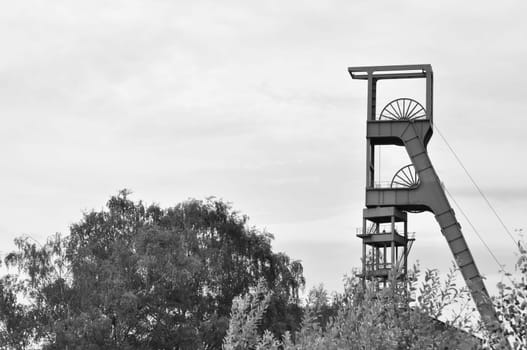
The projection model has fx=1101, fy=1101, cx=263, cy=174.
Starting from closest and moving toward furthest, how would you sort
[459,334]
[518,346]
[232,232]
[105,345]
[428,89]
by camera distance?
1. [518,346]
2. [459,334]
3. [105,345]
4. [428,89]
5. [232,232]

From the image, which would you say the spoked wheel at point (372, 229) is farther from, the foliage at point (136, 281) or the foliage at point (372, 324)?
the foliage at point (372, 324)

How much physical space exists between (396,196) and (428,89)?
21.2 feet

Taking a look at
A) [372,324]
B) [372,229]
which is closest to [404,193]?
[372,229]

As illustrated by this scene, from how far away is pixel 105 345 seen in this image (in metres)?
54.4

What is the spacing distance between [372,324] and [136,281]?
4158cm

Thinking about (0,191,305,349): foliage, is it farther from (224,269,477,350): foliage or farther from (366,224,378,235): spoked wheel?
(224,269,477,350): foliage

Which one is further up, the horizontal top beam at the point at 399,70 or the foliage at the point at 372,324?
the horizontal top beam at the point at 399,70

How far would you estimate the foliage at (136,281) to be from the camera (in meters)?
55.0

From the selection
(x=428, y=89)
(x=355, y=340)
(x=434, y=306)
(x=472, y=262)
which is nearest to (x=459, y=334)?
(x=434, y=306)

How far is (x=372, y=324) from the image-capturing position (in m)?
16.0

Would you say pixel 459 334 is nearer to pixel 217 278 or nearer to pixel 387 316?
pixel 387 316

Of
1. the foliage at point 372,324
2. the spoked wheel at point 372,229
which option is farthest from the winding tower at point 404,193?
the foliage at point 372,324

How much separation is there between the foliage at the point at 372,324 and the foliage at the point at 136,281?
37.0m

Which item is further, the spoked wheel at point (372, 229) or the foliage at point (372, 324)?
the spoked wheel at point (372, 229)
